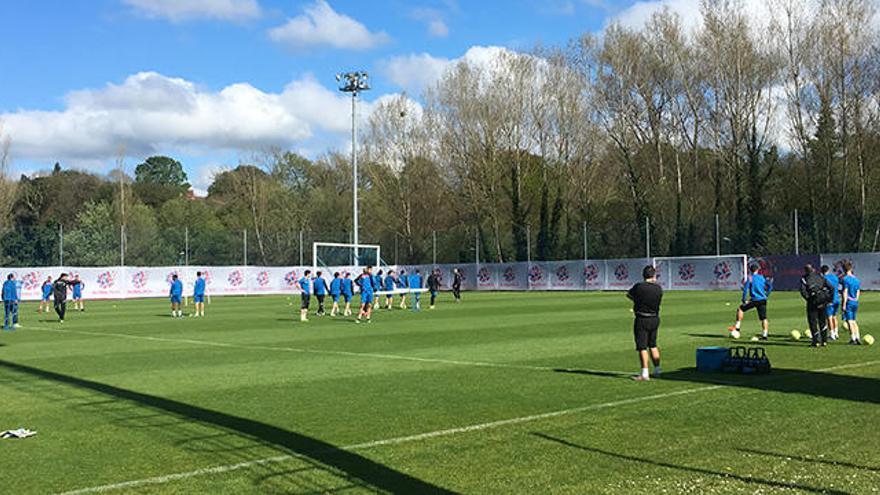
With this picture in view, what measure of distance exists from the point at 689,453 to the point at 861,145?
176 feet

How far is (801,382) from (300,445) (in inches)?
312

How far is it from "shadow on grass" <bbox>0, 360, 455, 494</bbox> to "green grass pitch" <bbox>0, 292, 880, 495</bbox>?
0.13 feet

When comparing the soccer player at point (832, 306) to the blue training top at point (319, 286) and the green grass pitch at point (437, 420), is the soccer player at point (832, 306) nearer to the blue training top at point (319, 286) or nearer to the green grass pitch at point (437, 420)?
the green grass pitch at point (437, 420)

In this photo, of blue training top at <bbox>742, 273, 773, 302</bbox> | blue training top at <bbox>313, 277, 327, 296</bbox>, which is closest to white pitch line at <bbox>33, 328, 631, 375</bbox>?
blue training top at <bbox>742, 273, 773, 302</bbox>

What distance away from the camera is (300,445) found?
31.2 ft

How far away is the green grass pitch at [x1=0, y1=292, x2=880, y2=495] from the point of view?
312 inches

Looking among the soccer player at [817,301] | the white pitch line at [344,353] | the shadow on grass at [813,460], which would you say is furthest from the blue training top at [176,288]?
the shadow on grass at [813,460]

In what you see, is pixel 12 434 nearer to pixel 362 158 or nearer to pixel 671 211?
pixel 671 211

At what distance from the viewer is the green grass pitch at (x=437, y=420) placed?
26.0ft

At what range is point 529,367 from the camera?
53.0 feet

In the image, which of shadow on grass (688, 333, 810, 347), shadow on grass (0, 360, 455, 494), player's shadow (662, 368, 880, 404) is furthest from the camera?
shadow on grass (688, 333, 810, 347)

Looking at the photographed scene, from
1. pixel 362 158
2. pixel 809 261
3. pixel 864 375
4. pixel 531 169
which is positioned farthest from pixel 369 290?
pixel 362 158

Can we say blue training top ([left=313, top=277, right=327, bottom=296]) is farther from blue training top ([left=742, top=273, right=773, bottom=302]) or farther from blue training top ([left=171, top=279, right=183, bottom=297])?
blue training top ([left=742, top=273, right=773, bottom=302])

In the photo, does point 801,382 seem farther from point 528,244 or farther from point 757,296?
point 528,244
